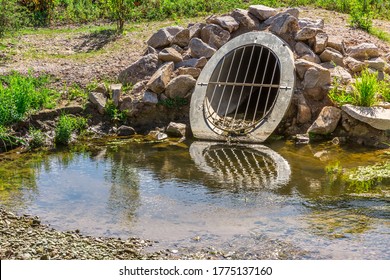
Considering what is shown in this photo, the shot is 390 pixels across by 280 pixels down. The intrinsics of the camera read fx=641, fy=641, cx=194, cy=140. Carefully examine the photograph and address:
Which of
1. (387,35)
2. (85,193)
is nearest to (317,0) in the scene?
(387,35)

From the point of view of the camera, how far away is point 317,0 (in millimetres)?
14086

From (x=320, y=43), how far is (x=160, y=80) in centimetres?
262

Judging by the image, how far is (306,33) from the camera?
1027 cm

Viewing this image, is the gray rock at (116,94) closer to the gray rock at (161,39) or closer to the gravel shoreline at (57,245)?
the gray rock at (161,39)

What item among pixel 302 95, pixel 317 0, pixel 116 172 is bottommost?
pixel 116 172

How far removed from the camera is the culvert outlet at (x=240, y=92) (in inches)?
372

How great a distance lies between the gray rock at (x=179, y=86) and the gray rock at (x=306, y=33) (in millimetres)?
1837

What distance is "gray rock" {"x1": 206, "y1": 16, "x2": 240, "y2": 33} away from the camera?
1085 centimetres

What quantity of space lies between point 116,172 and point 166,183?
0.85 meters

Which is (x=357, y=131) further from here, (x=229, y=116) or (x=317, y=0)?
(x=317, y=0)

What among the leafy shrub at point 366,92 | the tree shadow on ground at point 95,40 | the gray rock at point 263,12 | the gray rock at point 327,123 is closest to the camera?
the leafy shrub at point 366,92

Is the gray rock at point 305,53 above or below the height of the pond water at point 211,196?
above

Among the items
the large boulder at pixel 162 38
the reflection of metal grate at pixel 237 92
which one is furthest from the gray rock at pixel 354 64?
the large boulder at pixel 162 38

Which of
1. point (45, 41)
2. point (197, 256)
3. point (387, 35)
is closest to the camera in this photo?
point (197, 256)
